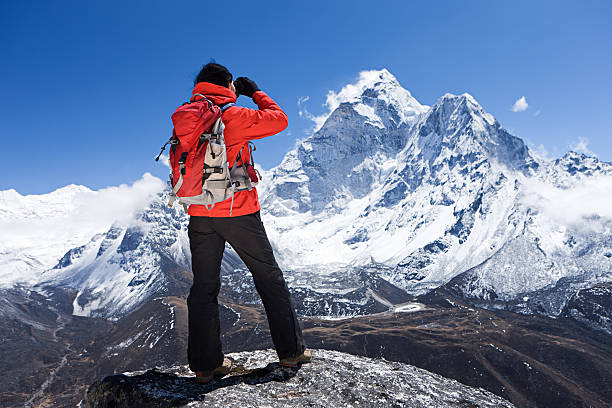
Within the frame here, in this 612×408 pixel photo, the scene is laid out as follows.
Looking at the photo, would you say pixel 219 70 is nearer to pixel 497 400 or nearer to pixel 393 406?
pixel 393 406

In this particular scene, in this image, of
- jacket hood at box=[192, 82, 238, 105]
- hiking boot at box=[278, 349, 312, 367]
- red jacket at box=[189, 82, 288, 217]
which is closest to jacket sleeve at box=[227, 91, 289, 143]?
red jacket at box=[189, 82, 288, 217]

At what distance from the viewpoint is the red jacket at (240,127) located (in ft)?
19.8

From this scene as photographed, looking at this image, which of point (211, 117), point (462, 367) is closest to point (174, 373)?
point (211, 117)

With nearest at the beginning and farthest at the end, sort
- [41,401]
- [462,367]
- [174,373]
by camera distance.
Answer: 1. [174,373]
2. [462,367]
3. [41,401]

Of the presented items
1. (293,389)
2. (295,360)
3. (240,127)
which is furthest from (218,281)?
(240,127)

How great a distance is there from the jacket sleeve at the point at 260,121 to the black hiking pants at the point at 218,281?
4.16ft

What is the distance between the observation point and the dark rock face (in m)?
5.78

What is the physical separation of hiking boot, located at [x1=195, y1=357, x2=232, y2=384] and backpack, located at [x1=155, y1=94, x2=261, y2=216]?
108 inches

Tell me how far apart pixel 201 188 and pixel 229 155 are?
29.3 inches

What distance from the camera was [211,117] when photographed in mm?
5746

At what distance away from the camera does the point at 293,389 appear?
631 cm

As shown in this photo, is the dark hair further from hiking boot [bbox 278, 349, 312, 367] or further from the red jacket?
hiking boot [bbox 278, 349, 312, 367]

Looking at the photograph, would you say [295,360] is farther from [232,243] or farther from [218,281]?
[232,243]

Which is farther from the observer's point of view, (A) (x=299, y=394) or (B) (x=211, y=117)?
(A) (x=299, y=394)
